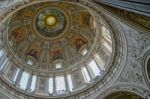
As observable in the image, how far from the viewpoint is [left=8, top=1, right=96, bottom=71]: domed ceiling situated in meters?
24.6

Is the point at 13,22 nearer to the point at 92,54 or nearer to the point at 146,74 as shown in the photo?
the point at 92,54

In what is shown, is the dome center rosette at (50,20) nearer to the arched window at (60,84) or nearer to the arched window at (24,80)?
the arched window at (60,84)

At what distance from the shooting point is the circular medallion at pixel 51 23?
2698 centimetres

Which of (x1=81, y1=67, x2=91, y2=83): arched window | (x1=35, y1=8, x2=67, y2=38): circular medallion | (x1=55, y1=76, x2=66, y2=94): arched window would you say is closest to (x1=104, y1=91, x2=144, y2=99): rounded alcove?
(x1=81, y1=67, x2=91, y2=83): arched window

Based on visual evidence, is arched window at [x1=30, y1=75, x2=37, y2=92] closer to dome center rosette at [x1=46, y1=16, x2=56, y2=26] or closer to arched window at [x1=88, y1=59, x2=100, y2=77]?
arched window at [x1=88, y1=59, x2=100, y2=77]

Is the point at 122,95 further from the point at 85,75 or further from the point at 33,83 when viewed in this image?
the point at 33,83

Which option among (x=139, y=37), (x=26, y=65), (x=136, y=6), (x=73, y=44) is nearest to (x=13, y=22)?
(x=26, y=65)

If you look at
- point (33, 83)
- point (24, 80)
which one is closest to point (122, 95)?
point (33, 83)

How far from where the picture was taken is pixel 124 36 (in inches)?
641

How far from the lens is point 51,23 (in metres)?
27.9

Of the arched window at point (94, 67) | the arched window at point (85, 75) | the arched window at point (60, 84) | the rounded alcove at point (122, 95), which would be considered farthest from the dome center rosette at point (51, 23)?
the rounded alcove at point (122, 95)

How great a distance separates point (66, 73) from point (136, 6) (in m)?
16.3

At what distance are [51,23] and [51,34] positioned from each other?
124 cm

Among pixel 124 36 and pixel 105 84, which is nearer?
pixel 124 36
